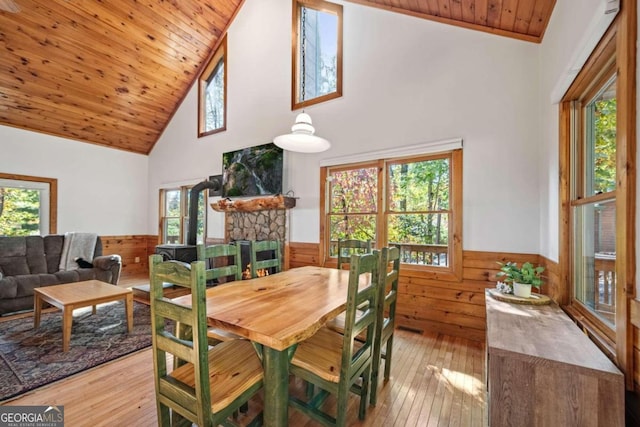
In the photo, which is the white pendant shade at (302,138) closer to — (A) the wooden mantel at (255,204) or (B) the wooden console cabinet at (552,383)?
(A) the wooden mantel at (255,204)

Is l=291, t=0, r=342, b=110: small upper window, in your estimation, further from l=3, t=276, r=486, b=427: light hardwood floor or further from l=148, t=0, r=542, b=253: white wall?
l=3, t=276, r=486, b=427: light hardwood floor

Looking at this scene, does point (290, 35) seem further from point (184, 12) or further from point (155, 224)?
point (155, 224)

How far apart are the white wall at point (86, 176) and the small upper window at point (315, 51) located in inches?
178

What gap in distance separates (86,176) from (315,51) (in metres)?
5.18

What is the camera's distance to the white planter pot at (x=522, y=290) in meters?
2.03

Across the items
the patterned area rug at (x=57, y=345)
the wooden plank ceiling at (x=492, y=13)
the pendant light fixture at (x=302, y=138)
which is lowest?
the patterned area rug at (x=57, y=345)

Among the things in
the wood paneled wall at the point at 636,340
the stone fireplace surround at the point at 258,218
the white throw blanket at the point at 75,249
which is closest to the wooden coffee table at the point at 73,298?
the white throw blanket at the point at 75,249

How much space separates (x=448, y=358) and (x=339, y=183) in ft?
7.89

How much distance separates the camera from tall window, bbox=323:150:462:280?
10.0ft

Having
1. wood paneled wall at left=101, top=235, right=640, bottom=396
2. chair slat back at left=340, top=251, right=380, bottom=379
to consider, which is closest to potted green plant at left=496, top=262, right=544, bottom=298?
wood paneled wall at left=101, top=235, right=640, bottom=396

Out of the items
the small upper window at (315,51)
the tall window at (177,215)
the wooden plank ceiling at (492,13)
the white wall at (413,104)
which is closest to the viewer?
the wooden plank ceiling at (492,13)

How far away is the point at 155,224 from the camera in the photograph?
6.42 m

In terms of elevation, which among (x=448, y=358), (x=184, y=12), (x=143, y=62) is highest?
(x=184, y=12)

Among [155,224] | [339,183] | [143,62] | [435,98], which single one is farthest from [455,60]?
[155,224]
